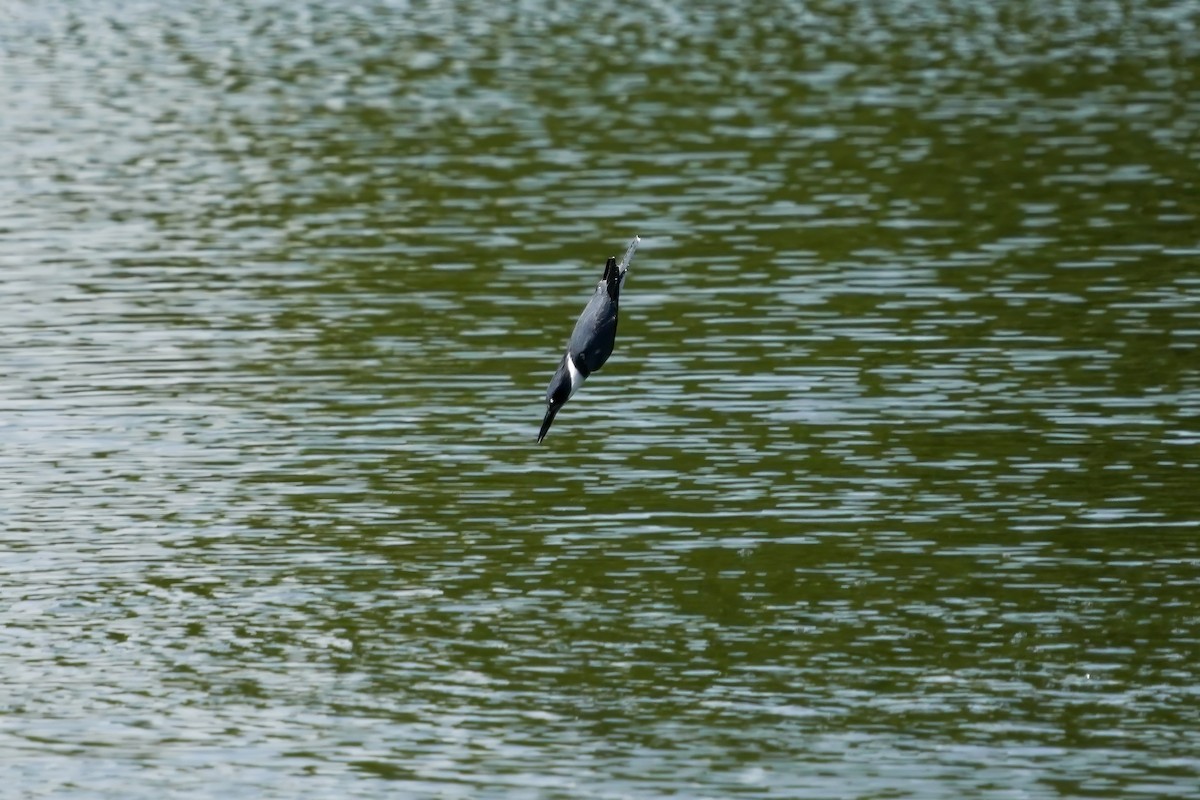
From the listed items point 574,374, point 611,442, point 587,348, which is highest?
point 587,348

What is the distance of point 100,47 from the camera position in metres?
42.5

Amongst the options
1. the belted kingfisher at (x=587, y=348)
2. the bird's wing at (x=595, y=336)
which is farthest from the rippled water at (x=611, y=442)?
the bird's wing at (x=595, y=336)

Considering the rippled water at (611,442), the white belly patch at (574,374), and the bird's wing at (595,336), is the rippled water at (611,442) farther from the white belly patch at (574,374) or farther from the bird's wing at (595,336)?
the bird's wing at (595,336)

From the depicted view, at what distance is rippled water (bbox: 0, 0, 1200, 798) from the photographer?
13.5 metres

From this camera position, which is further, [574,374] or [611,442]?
[611,442]

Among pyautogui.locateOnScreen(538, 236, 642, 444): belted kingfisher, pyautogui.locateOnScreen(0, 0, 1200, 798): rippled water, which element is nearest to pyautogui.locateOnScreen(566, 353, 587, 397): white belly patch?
pyautogui.locateOnScreen(538, 236, 642, 444): belted kingfisher

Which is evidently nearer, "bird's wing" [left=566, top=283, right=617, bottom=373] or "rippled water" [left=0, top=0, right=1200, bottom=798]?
"rippled water" [left=0, top=0, right=1200, bottom=798]

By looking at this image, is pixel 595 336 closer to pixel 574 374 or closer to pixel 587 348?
pixel 587 348

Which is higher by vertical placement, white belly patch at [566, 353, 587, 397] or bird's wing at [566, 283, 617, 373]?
bird's wing at [566, 283, 617, 373]

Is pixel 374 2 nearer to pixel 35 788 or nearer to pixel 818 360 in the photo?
pixel 818 360

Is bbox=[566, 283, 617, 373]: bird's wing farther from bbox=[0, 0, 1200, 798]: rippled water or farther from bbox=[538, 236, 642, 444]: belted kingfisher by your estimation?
bbox=[0, 0, 1200, 798]: rippled water

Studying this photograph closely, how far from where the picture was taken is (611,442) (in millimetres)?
19359

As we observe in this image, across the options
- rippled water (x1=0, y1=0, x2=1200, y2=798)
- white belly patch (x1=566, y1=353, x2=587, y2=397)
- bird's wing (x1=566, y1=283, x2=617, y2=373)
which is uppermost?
bird's wing (x1=566, y1=283, x2=617, y2=373)

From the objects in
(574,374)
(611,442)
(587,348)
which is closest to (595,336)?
(587,348)
